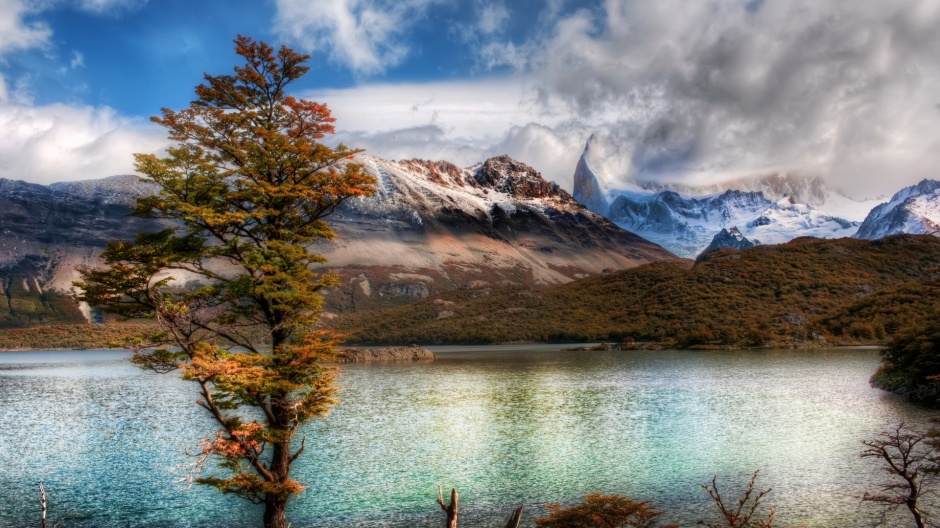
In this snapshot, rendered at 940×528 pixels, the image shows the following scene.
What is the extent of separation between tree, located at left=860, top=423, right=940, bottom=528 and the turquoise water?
1.25m

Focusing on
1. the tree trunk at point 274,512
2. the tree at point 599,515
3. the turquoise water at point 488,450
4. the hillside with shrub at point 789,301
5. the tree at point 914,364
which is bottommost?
the turquoise water at point 488,450

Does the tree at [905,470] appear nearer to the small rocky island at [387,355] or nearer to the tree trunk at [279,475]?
the tree trunk at [279,475]

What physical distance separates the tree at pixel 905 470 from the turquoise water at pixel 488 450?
125 cm

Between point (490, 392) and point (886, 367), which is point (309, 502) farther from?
point (886, 367)

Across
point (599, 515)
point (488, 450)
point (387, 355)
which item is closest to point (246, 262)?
point (599, 515)

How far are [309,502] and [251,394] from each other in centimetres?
1167

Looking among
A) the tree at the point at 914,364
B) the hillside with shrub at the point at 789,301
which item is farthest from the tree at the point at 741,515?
the hillside with shrub at the point at 789,301

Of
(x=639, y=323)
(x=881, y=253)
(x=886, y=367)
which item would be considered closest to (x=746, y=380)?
(x=886, y=367)

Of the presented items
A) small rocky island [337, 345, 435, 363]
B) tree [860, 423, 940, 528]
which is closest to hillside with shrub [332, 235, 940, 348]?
small rocky island [337, 345, 435, 363]

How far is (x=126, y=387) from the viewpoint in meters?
97.6

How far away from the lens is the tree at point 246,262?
22.6 m

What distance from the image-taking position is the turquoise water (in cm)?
3068

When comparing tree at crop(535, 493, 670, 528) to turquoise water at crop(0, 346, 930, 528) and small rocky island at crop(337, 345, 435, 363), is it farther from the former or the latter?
small rocky island at crop(337, 345, 435, 363)

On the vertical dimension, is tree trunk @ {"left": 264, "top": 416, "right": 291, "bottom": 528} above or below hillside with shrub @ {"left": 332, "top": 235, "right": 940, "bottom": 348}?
below
